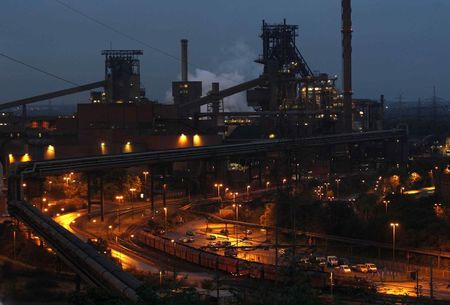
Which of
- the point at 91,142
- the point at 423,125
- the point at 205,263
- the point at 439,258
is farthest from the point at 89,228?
A: the point at 423,125

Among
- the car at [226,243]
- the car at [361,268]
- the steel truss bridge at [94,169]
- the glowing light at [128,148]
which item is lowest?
the car at [361,268]

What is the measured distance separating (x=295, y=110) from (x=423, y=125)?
20874 millimetres

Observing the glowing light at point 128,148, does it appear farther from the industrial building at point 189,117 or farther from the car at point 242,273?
the car at point 242,273

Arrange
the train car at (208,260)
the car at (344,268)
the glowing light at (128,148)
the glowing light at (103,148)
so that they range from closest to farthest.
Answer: the car at (344,268) → the train car at (208,260) → the glowing light at (128,148) → the glowing light at (103,148)

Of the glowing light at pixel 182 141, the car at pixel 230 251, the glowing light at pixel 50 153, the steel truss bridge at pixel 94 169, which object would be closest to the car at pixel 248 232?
the car at pixel 230 251

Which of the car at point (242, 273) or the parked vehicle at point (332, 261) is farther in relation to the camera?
the parked vehicle at point (332, 261)

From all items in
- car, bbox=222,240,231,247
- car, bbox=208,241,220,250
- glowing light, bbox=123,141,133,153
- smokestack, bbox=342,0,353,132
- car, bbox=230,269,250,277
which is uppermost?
smokestack, bbox=342,0,353,132

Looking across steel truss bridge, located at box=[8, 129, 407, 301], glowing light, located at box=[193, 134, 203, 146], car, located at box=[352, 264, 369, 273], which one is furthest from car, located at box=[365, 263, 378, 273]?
glowing light, located at box=[193, 134, 203, 146]

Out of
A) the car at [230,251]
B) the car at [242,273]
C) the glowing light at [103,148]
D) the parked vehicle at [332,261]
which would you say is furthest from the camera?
the glowing light at [103,148]

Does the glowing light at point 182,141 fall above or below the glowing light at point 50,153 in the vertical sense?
above

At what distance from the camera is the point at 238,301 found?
3766 mm

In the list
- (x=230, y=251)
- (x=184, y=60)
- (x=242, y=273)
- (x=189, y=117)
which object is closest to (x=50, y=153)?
(x=189, y=117)

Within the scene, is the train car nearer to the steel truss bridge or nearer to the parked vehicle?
the parked vehicle

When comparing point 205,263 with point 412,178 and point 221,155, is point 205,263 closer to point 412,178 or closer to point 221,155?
point 221,155
